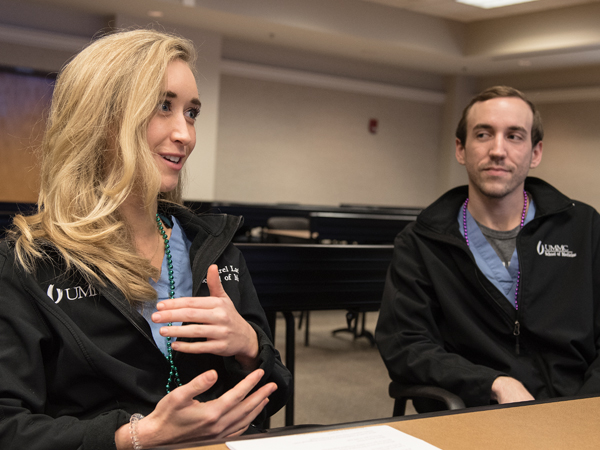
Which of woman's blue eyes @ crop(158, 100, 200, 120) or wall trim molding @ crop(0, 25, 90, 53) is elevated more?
wall trim molding @ crop(0, 25, 90, 53)

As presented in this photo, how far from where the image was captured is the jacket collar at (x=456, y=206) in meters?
1.75

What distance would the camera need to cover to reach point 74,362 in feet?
3.44

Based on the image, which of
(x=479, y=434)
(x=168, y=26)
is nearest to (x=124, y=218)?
(x=479, y=434)

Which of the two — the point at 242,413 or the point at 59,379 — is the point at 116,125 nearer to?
the point at 59,379

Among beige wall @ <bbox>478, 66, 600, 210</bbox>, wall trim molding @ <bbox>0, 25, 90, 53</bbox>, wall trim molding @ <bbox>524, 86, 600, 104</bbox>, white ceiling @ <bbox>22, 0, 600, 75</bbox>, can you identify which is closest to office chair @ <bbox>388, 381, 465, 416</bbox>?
white ceiling @ <bbox>22, 0, 600, 75</bbox>

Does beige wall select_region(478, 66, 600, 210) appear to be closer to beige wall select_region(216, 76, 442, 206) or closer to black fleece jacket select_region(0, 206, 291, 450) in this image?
beige wall select_region(216, 76, 442, 206)

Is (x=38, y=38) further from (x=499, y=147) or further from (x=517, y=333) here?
(x=517, y=333)

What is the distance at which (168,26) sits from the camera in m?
7.39

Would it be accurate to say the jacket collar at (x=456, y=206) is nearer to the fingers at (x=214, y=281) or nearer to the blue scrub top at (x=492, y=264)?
the blue scrub top at (x=492, y=264)

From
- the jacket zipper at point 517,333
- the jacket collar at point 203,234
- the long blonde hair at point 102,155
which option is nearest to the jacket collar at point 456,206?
the jacket zipper at point 517,333

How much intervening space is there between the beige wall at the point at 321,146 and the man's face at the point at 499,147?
7.12 m

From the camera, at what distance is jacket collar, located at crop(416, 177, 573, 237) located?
5.76 feet

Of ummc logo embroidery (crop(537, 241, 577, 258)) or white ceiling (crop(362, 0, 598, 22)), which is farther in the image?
white ceiling (crop(362, 0, 598, 22))

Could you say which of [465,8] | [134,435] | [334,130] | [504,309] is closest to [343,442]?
[134,435]
